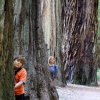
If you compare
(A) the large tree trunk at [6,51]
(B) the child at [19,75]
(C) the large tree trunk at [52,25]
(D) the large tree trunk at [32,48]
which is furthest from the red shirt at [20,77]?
(C) the large tree trunk at [52,25]

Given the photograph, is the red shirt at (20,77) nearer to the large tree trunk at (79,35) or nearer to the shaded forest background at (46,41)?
the shaded forest background at (46,41)

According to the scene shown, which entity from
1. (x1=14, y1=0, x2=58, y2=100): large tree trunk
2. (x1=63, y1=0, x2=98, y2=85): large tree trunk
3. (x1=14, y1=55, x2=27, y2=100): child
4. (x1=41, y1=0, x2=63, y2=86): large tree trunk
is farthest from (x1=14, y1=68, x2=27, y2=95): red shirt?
(x1=63, y1=0, x2=98, y2=85): large tree trunk

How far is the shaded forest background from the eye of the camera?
4742 millimetres

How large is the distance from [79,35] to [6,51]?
13170 mm

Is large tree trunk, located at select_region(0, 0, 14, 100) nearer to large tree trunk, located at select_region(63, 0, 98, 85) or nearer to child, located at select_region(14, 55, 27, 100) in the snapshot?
child, located at select_region(14, 55, 27, 100)

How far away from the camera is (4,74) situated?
4652 mm

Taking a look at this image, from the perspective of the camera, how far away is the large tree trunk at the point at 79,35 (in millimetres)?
17453

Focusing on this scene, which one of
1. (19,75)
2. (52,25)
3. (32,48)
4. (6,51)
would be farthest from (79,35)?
(6,51)

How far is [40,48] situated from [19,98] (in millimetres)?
2284

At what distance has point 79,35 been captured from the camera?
17594mm

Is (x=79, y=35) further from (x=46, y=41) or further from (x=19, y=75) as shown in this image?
(x=19, y=75)

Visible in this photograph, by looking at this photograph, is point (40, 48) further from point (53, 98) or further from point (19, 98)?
point (19, 98)

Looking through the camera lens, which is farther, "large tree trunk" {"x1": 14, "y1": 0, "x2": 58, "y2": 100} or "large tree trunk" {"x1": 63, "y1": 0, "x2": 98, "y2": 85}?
"large tree trunk" {"x1": 63, "y1": 0, "x2": 98, "y2": 85}

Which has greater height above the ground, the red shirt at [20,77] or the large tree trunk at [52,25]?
the large tree trunk at [52,25]
